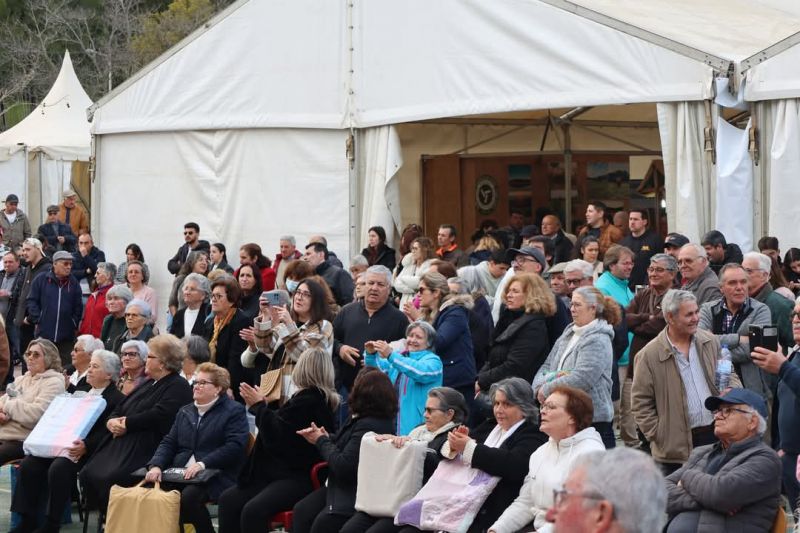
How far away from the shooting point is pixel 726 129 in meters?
12.1

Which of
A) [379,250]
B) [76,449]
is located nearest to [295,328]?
[76,449]

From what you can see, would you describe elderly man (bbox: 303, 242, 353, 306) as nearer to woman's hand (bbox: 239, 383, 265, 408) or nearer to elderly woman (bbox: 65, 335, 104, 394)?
elderly woman (bbox: 65, 335, 104, 394)

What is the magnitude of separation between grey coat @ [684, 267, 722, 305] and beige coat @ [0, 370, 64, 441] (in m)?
4.40

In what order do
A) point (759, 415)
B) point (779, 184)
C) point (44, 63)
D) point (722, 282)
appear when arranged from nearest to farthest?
point (759, 415), point (722, 282), point (779, 184), point (44, 63)

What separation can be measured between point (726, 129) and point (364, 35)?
4508 mm

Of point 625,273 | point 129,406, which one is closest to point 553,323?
point 625,273

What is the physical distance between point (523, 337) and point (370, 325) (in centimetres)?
126

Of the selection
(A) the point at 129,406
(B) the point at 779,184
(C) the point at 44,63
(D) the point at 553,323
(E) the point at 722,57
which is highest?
(C) the point at 44,63

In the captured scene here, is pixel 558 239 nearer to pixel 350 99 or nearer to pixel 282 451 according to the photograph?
pixel 350 99

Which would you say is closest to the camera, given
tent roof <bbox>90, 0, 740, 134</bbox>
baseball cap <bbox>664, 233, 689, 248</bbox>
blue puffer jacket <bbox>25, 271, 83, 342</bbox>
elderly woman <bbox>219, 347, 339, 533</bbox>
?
elderly woman <bbox>219, 347, 339, 533</bbox>

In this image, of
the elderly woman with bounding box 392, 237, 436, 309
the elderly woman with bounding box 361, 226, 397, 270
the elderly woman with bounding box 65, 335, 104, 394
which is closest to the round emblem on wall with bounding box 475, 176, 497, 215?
the elderly woman with bounding box 361, 226, 397, 270

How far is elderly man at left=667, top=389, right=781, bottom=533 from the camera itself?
629 centimetres

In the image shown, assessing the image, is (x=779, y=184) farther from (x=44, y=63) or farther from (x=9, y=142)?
(x=44, y=63)

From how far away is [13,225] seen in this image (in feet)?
64.4
